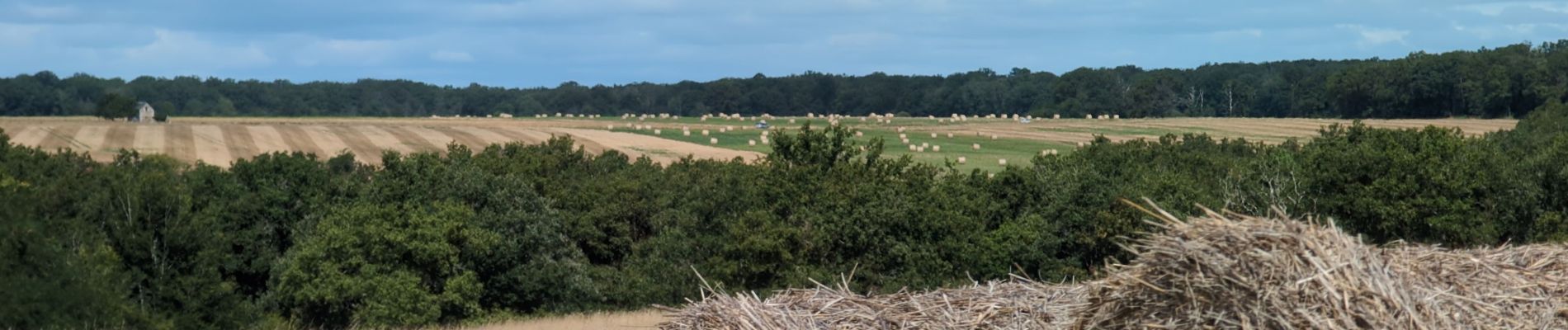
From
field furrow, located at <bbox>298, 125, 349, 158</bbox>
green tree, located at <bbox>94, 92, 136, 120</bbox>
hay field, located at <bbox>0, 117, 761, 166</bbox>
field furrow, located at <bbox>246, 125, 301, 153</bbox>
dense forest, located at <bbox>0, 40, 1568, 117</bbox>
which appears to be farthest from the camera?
dense forest, located at <bbox>0, 40, 1568, 117</bbox>

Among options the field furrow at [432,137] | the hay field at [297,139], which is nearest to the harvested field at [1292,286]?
the hay field at [297,139]

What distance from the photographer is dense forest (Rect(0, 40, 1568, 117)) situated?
12544 centimetres

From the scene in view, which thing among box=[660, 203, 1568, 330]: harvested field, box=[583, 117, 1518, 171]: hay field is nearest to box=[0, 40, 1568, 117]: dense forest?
box=[583, 117, 1518, 171]: hay field

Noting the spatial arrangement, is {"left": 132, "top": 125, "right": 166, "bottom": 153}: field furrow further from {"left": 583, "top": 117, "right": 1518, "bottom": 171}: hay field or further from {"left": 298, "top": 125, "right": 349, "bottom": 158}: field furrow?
{"left": 583, "top": 117, "right": 1518, "bottom": 171}: hay field

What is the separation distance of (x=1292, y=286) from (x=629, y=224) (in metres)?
45.5

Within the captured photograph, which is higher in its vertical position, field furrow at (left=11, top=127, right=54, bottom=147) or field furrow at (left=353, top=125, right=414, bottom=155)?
field furrow at (left=11, top=127, right=54, bottom=147)

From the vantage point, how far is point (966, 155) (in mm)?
88375

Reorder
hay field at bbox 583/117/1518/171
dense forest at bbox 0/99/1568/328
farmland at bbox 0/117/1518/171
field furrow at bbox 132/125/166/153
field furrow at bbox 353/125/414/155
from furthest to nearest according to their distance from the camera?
hay field at bbox 583/117/1518/171
field furrow at bbox 353/125/414/155
farmland at bbox 0/117/1518/171
field furrow at bbox 132/125/166/153
dense forest at bbox 0/99/1568/328

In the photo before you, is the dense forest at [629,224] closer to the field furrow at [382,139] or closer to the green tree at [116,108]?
the field furrow at [382,139]

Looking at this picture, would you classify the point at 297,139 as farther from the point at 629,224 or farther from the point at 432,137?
the point at 629,224

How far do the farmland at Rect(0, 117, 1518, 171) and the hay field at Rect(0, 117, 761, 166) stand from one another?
3.5 inches

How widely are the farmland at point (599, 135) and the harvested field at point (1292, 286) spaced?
186 feet

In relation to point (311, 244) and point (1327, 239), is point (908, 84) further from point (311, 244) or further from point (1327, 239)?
point (1327, 239)

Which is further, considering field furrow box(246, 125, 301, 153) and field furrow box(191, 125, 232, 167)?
field furrow box(246, 125, 301, 153)
